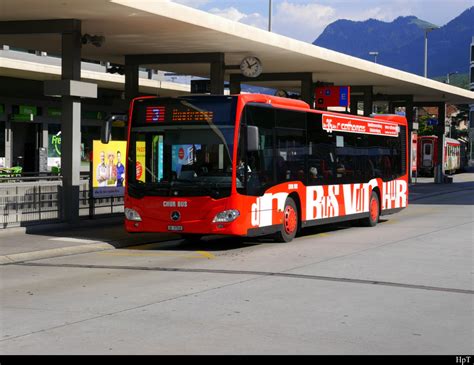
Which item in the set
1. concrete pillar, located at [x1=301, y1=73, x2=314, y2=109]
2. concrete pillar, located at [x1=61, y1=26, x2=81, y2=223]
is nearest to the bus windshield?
concrete pillar, located at [x1=61, y1=26, x2=81, y2=223]

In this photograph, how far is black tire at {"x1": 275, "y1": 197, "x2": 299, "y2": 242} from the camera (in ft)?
57.0

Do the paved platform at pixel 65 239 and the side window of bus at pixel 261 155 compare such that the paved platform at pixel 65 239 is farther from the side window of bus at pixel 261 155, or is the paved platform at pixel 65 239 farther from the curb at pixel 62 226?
the side window of bus at pixel 261 155

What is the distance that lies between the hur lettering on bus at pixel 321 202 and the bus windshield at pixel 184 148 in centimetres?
335

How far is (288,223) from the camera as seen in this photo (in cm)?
1758


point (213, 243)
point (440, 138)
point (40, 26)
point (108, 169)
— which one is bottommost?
point (213, 243)

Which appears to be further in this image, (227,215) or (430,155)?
(430,155)

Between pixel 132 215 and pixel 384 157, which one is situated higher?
pixel 384 157

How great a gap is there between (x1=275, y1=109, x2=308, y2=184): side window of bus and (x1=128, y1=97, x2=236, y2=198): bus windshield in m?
1.72

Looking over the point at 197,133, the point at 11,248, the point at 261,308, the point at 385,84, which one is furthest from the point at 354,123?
the point at 385,84

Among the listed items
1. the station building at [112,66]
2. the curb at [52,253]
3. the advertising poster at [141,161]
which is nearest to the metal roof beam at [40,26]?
the station building at [112,66]

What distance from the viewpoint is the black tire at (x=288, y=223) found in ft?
57.0

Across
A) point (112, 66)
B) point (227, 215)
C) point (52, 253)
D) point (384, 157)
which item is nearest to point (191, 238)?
point (227, 215)

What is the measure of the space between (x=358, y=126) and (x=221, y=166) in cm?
678

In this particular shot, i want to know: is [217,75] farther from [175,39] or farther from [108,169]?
[108,169]
